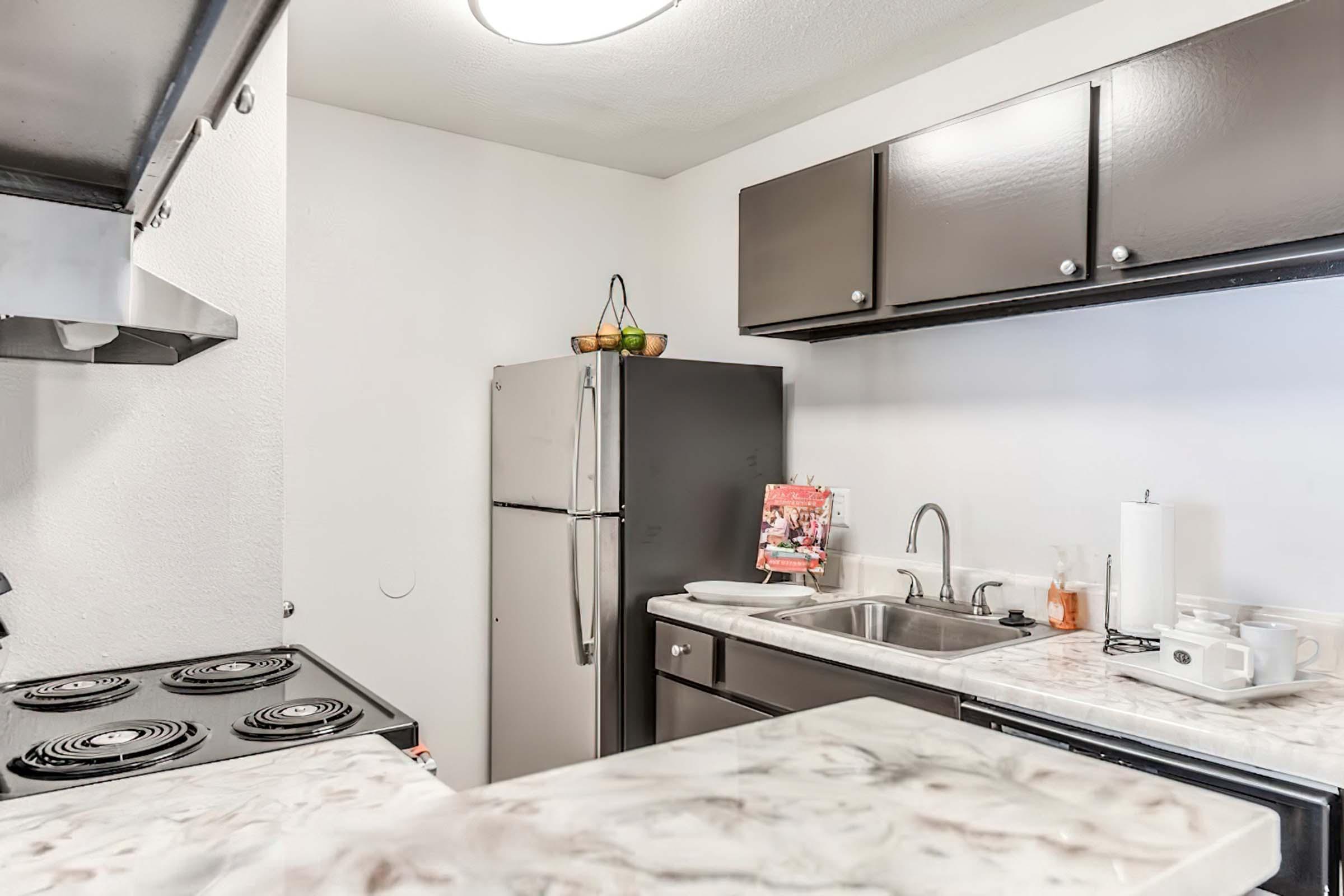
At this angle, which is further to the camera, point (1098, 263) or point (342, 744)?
point (1098, 263)

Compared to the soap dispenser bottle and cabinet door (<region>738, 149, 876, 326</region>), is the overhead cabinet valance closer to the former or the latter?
cabinet door (<region>738, 149, 876, 326</region>)

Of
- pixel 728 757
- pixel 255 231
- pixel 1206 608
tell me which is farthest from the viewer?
pixel 1206 608

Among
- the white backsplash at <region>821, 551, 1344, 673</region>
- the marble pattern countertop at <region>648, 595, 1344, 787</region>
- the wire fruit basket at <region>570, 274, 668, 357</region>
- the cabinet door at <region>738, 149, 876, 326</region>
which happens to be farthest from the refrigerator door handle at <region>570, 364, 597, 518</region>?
the white backsplash at <region>821, 551, 1344, 673</region>

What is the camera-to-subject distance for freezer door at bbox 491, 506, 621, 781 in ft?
8.77

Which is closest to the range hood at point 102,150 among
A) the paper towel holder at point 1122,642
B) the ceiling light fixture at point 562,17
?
the ceiling light fixture at point 562,17

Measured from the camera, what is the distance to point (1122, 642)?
1994 millimetres

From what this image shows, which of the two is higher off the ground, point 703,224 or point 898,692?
point 703,224

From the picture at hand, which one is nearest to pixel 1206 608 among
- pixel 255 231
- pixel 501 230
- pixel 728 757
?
pixel 728 757

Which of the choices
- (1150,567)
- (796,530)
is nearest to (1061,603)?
(1150,567)

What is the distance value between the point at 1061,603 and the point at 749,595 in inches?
33.7

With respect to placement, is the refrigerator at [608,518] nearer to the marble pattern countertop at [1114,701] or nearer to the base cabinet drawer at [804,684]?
the base cabinet drawer at [804,684]

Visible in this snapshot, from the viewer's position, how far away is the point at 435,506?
3.16 m

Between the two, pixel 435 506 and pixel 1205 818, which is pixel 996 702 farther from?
pixel 435 506

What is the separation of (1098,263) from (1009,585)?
951 millimetres
